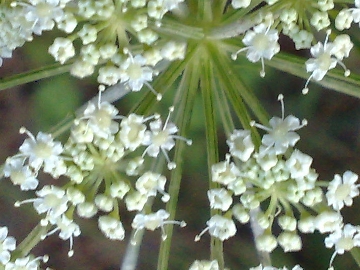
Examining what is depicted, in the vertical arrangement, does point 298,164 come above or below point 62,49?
below

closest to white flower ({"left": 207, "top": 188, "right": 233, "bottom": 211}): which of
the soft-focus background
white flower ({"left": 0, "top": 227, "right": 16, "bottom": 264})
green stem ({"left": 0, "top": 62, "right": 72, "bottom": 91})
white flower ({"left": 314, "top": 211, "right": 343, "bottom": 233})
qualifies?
white flower ({"left": 314, "top": 211, "right": 343, "bottom": 233})

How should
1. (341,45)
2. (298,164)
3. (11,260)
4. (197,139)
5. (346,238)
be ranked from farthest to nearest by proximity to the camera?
(197,139)
(11,260)
(346,238)
(341,45)
(298,164)

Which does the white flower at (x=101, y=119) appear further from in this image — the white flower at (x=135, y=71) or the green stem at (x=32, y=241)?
the green stem at (x=32, y=241)

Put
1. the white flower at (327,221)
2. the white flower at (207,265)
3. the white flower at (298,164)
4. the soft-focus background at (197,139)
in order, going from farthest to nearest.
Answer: the soft-focus background at (197,139) < the white flower at (207,265) < the white flower at (327,221) < the white flower at (298,164)

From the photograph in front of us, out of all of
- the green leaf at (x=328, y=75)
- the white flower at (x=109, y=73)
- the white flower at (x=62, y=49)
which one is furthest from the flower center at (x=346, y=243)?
the white flower at (x=62, y=49)

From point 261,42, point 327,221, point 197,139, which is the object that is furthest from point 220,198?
point 197,139

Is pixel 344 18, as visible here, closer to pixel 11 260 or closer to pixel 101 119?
pixel 101 119

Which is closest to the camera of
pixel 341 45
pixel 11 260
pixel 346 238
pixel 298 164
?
pixel 298 164
